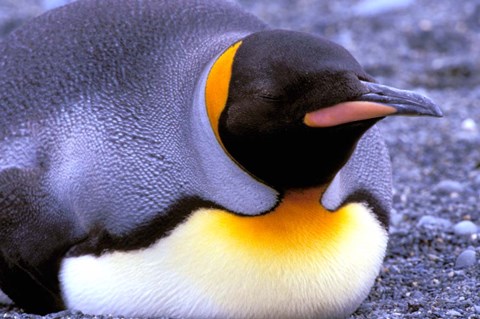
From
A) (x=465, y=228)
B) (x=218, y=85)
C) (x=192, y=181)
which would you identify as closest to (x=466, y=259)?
(x=465, y=228)

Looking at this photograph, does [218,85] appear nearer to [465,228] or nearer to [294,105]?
[294,105]

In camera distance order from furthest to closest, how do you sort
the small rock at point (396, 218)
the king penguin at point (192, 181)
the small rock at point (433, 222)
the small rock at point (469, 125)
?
1. the small rock at point (469, 125)
2. the small rock at point (396, 218)
3. the small rock at point (433, 222)
4. the king penguin at point (192, 181)

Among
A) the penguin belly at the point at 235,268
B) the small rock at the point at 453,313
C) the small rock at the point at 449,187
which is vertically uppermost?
the penguin belly at the point at 235,268

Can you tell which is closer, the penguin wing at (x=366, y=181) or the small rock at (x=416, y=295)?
the penguin wing at (x=366, y=181)

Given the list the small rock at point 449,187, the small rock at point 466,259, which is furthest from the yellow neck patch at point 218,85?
the small rock at point 449,187

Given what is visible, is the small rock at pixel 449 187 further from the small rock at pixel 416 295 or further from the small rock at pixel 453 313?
the small rock at pixel 453 313

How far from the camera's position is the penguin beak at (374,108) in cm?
295

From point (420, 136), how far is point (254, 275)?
136 inches

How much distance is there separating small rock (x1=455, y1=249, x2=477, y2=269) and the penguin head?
1.25 meters

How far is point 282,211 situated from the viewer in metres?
3.32

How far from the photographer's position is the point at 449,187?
5.46 m

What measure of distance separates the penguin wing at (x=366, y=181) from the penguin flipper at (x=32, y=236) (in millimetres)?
883

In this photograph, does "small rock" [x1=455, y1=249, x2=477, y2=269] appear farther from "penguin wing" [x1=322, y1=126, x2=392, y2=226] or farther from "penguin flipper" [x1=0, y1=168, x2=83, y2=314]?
"penguin flipper" [x1=0, y1=168, x2=83, y2=314]

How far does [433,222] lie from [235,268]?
1818 mm
